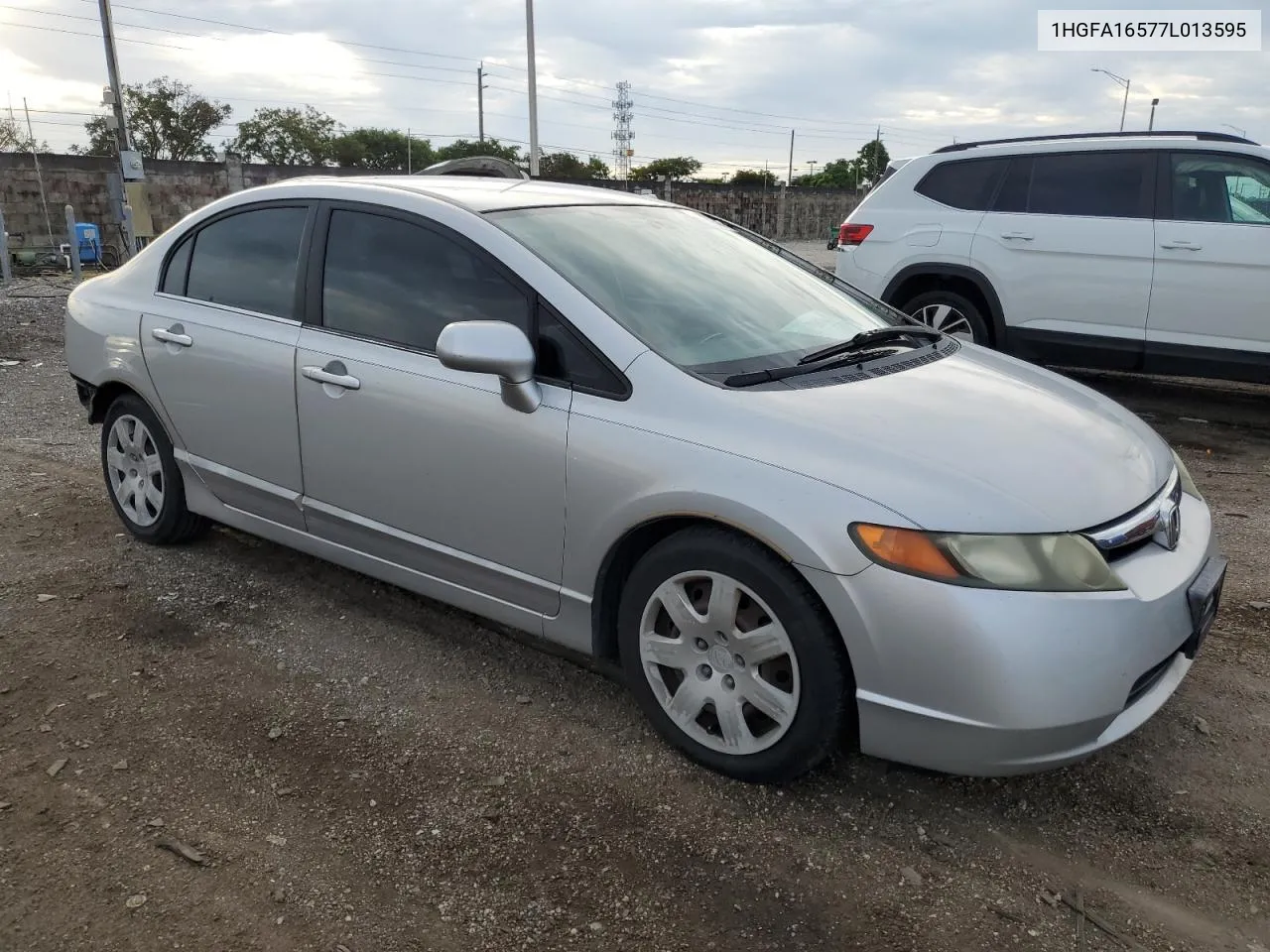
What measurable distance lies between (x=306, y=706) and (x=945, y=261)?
5.78 meters

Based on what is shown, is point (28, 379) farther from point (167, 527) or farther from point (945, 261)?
point (945, 261)

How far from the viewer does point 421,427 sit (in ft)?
10.1

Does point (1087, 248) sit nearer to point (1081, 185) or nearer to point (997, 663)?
point (1081, 185)

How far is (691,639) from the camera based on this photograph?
2.64 metres

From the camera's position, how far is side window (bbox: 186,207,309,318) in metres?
3.59

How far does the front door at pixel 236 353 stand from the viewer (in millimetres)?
3535

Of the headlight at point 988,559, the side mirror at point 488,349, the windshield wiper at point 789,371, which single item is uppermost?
the side mirror at point 488,349

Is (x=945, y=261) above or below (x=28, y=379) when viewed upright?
above

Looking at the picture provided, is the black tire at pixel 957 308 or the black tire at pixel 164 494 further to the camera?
the black tire at pixel 957 308

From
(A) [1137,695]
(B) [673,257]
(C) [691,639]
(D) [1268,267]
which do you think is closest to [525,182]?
(B) [673,257]

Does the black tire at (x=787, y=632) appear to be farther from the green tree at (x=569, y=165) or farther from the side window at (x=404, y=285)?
the green tree at (x=569, y=165)

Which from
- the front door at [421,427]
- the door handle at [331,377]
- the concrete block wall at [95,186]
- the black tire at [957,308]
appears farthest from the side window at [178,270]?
the concrete block wall at [95,186]

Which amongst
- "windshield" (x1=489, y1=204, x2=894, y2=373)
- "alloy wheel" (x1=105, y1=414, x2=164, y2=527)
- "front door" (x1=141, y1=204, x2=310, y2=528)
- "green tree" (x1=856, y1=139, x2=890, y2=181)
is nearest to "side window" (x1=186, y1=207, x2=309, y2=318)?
"front door" (x1=141, y1=204, x2=310, y2=528)

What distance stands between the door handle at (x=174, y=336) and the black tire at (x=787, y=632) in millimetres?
2220
